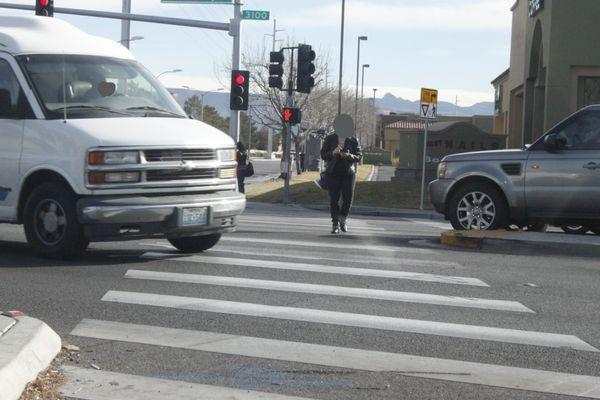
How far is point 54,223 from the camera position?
32.0 feet

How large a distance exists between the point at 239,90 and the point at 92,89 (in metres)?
16.2

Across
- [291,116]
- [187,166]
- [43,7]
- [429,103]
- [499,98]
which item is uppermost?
[43,7]

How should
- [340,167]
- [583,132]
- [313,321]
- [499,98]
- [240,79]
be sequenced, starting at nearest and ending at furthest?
[313,321] → [583,132] → [340,167] → [240,79] → [499,98]

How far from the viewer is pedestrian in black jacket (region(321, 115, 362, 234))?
550 inches

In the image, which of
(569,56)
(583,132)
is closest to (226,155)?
(583,132)

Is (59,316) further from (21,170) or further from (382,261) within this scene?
(382,261)

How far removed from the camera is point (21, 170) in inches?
391

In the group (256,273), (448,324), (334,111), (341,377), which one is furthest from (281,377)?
(334,111)

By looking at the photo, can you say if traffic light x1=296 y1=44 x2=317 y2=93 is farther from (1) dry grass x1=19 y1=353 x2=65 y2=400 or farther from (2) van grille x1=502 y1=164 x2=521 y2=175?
(1) dry grass x1=19 y1=353 x2=65 y2=400

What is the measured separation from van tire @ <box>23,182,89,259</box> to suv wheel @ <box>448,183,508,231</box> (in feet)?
19.5

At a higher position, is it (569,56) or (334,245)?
(569,56)

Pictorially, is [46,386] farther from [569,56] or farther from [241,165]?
[569,56]

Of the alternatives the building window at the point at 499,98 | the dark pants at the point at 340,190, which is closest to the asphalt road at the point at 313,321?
the dark pants at the point at 340,190

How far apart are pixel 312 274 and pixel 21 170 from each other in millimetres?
3123
